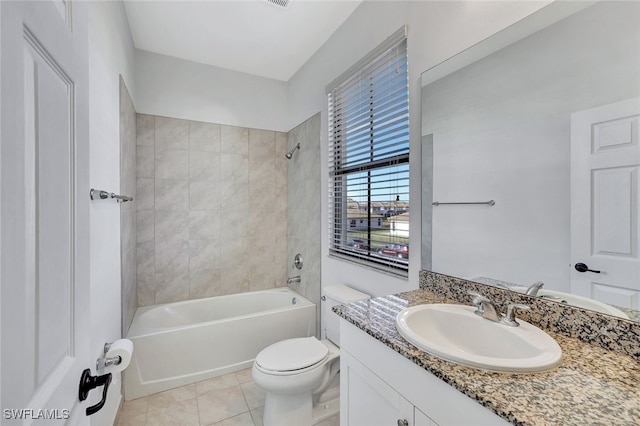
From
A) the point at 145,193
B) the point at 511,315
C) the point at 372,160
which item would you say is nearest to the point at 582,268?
the point at 511,315

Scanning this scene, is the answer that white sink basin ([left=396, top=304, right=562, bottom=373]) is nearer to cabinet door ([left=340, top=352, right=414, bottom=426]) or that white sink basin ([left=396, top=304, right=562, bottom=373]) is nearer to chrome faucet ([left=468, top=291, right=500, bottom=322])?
chrome faucet ([left=468, top=291, right=500, bottom=322])

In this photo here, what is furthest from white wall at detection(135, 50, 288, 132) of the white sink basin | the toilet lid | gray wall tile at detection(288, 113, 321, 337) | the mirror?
the white sink basin

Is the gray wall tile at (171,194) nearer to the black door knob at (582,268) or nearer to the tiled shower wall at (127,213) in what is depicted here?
the tiled shower wall at (127,213)

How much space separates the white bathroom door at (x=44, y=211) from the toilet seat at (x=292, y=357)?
0.99 meters

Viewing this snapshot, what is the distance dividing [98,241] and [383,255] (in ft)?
5.13

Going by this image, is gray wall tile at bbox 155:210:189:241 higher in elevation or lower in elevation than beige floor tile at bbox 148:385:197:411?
higher

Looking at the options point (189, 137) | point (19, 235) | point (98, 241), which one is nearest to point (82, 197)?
point (19, 235)

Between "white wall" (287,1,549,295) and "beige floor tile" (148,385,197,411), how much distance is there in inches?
50.0

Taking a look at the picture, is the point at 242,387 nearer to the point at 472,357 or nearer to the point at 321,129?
the point at 472,357

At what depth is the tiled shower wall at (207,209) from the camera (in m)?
2.59

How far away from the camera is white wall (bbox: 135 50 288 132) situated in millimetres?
2566

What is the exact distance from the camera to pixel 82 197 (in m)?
0.69

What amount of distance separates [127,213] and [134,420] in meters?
1.39

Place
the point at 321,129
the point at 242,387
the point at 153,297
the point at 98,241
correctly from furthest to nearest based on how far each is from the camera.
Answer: the point at 153,297
the point at 321,129
the point at 242,387
the point at 98,241
